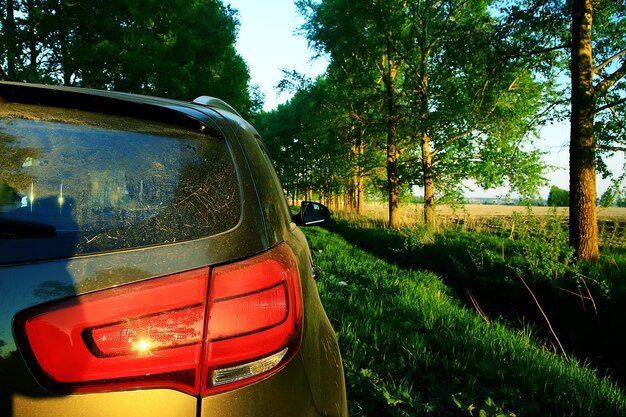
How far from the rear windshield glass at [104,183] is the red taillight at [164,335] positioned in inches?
5.4

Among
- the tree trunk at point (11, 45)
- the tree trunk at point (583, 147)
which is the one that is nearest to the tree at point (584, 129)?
the tree trunk at point (583, 147)

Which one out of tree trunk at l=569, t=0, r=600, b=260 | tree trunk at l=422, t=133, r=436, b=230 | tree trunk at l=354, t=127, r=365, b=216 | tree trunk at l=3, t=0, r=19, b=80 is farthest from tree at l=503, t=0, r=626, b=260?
tree trunk at l=3, t=0, r=19, b=80

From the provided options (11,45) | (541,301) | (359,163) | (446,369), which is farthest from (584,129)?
(11,45)

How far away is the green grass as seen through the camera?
8.82 feet

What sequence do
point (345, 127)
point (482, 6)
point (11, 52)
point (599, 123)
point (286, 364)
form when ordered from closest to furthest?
point (286, 364) < point (599, 123) < point (11, 52) < point (482, 6) < point (345, 127)

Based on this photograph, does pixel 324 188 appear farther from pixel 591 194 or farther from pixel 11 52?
pixel 591 194

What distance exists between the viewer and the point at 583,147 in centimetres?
761

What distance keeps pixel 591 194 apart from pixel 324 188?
31.2 meters

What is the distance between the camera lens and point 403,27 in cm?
1550

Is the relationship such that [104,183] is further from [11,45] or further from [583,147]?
[11,45]

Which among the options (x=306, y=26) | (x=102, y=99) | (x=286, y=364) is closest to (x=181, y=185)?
(x=102, y=99)

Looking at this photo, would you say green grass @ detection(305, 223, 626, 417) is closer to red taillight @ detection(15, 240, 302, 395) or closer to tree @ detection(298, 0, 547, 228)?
red taillight @ detection(15, 240, 302, 395)

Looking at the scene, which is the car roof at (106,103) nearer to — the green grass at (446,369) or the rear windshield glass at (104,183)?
the rear windshield glass at (104,183)

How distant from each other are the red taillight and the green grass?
2046 mm
